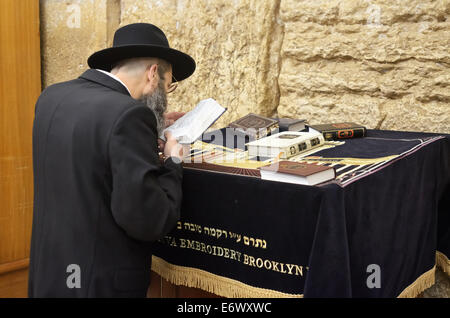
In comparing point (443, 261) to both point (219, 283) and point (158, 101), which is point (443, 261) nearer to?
point (219, 283)

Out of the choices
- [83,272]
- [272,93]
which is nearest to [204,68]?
[272,93]

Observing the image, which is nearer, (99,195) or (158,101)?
(99,195)

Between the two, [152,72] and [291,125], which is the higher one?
[152,72]

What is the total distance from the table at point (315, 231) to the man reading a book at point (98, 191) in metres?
0.19

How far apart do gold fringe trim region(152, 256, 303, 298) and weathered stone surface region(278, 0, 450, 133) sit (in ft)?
4.93

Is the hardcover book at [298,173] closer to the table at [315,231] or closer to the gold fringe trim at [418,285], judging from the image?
the table at [315,231]

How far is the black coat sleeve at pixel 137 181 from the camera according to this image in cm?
156

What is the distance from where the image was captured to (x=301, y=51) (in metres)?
3.07

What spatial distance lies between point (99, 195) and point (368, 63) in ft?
6.16

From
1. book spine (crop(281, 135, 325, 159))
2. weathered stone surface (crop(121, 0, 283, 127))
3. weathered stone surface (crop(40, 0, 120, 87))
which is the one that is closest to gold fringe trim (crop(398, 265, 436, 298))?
book spine (crop(281, 135, 325, 159))

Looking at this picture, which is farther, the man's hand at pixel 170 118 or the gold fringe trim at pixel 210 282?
the man's hand at pixel 170 118

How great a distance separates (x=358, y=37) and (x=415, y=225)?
127 cm

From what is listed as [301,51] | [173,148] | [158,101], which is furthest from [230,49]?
[173,148]

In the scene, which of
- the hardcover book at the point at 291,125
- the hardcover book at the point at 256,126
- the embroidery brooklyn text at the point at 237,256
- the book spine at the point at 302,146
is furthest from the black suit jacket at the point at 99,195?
the hardcover book at the point at 291,125
